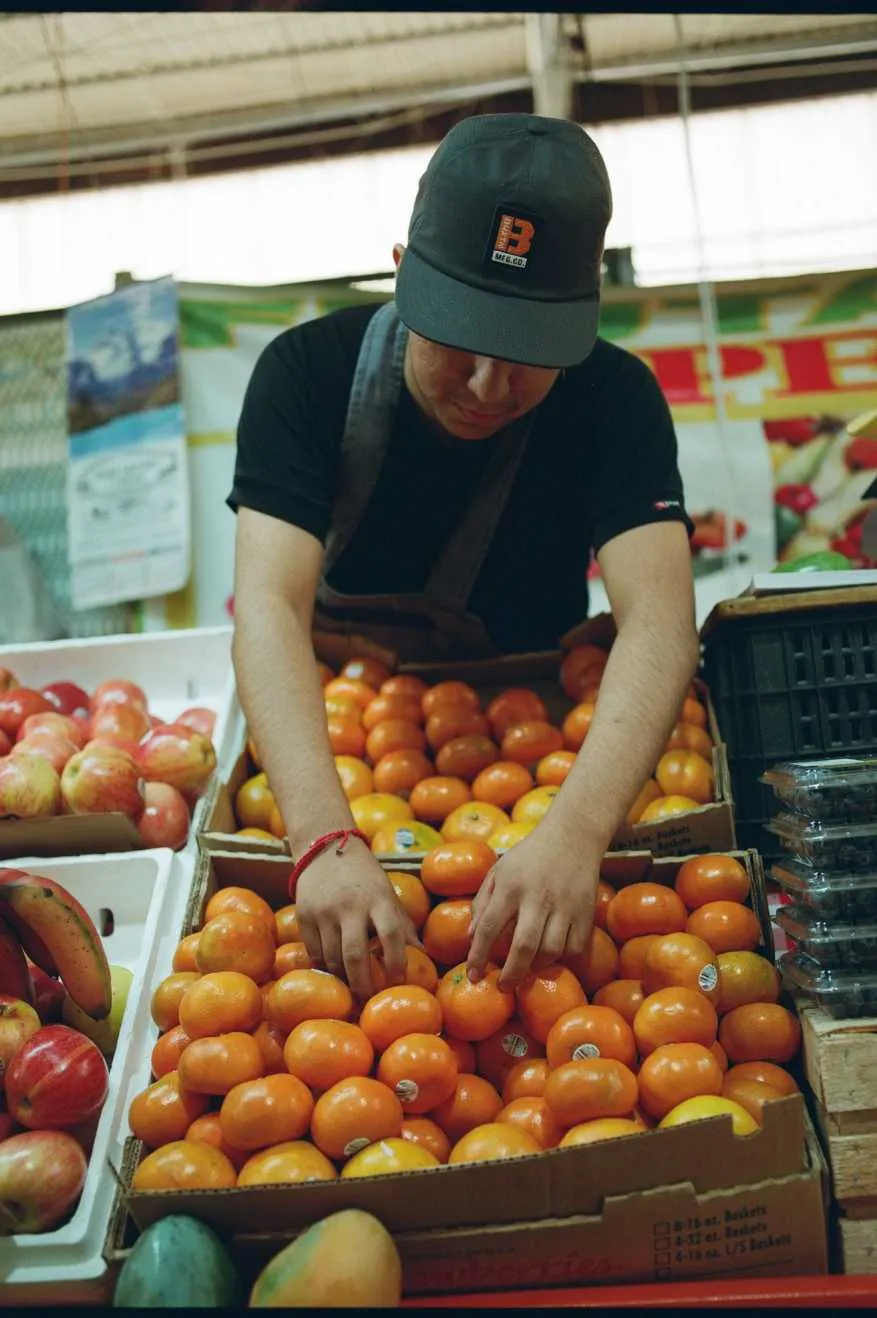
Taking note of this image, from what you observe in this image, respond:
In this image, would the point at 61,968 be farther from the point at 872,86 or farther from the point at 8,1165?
the point at 872,86

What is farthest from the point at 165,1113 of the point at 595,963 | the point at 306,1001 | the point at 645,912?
the point at 645,912

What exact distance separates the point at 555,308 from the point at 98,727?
142cm

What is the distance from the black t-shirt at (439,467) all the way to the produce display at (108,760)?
56 cm

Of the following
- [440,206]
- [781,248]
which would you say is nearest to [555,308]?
[440,206]

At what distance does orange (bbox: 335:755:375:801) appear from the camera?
6.94ft

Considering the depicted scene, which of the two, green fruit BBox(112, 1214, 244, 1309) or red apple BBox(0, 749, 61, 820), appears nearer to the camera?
green fruit BBox(112, 1214, 244, 1309)

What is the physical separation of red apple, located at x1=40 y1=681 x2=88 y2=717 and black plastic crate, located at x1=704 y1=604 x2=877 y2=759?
65.5 inches

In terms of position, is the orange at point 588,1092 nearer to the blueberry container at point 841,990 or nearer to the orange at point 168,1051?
the blueberry container at point 841,990

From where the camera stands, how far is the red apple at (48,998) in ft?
5.36

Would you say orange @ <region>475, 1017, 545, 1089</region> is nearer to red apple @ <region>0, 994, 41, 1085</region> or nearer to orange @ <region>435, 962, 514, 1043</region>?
orange @ <region>435, 962, 514, 1043</region>

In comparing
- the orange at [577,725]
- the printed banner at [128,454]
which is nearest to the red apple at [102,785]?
the orange at [577,725]

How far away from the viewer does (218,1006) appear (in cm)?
144

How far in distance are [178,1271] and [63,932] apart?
0.53 metres

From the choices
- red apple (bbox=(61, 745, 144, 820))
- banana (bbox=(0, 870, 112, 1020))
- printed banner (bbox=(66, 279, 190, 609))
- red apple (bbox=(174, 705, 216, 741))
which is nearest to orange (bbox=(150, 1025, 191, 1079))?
banana (bbox=(0, 870, 112, 1020))
